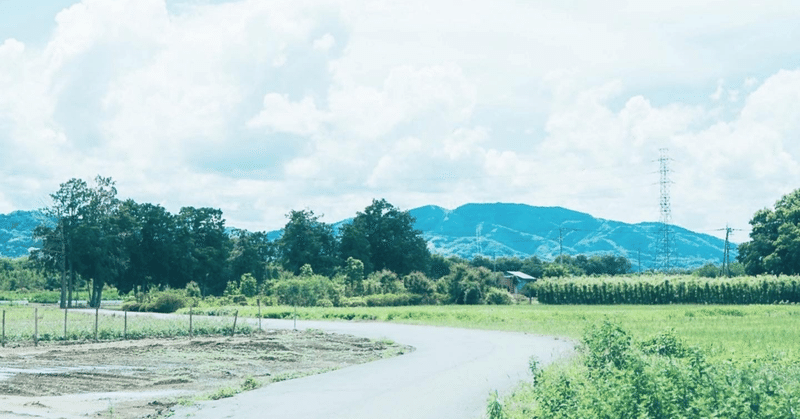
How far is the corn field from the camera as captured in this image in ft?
224

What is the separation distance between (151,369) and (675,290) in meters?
55.7

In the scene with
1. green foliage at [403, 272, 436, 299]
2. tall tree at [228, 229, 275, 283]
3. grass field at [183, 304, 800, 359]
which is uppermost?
tall tree at [228, 229, 275, 283]

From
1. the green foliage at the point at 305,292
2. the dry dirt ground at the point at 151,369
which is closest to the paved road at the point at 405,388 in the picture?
the dry dirt ground at the point at 151,369

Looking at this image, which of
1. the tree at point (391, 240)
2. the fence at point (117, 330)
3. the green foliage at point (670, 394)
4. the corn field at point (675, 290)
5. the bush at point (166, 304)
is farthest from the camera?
the tree at point (391, 240)

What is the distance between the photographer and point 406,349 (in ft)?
99.3

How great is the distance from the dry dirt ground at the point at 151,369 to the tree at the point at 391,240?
82.1m

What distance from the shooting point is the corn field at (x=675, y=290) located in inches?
2687

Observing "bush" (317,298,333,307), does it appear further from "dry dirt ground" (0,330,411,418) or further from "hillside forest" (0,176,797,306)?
"dry dirt ground" (0,330,411,418)

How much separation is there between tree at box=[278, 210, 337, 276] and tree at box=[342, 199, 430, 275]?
17.5 ft

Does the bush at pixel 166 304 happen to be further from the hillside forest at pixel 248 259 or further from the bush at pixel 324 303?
the bush at pixel 324 303

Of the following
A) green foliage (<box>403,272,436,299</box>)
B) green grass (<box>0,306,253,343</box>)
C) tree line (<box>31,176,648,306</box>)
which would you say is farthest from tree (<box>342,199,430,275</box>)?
green grass (<box>0,306,253,343</box>)

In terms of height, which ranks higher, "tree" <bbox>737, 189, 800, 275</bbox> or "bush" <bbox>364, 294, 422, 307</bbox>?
"tree" <bbox>737, 189, 800, 275</bbox>

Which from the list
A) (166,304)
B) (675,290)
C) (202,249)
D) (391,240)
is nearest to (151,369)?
(166,304)

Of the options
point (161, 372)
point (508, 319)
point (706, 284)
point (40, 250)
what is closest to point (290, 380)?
point (161, 372)
